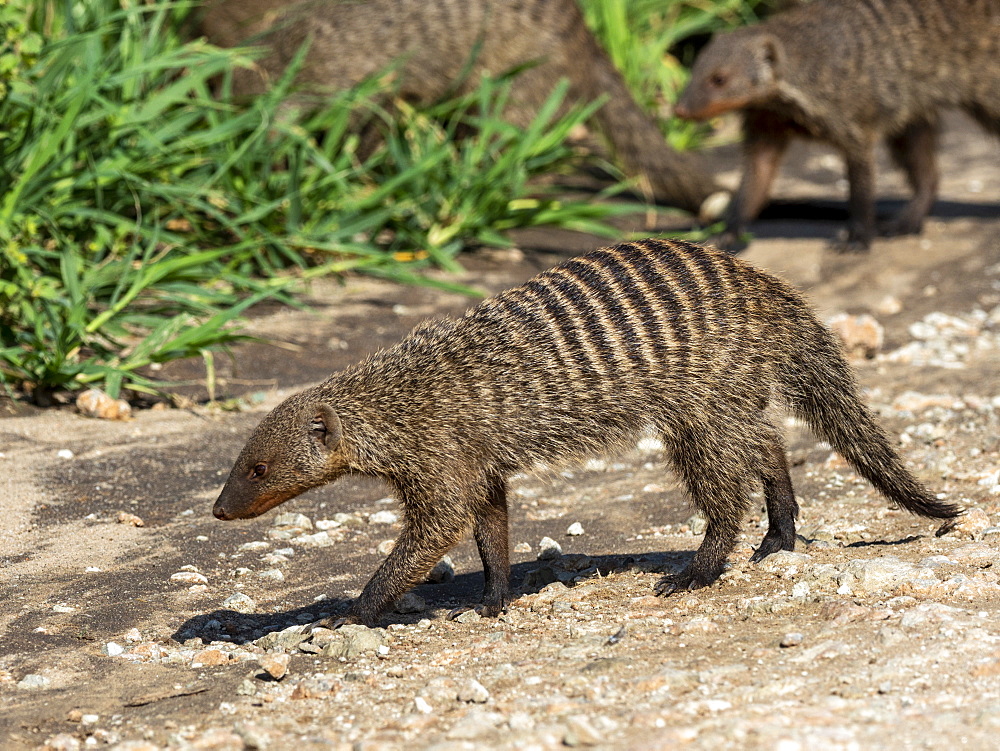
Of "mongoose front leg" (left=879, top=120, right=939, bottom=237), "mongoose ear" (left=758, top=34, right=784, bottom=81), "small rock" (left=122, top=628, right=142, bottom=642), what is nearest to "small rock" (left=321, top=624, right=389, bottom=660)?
"small rock" (left=122, top=628, right=142, bottom=642)

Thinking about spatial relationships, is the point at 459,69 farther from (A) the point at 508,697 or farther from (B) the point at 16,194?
(A) the point at 508,697

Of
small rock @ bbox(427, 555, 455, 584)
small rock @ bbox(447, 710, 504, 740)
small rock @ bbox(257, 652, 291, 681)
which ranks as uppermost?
small rock @ bbox(447, 710, 504, 740)

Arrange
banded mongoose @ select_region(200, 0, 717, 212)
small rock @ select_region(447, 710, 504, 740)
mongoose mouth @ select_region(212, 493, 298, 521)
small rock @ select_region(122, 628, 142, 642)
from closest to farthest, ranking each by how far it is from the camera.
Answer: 1. small rock @ select_region(447, 710, 504, 740)
2. small rock @ select_region(122, 628, 142, 642)
3. mongoose mouth @ select_region(212, 493, 298, 521)
4. banded mongoose @ select_region(200, 0, 717, 212)

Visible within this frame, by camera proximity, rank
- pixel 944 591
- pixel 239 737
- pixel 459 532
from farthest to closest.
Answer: pixel 459 532, pixel 944 591, pixel 239 737

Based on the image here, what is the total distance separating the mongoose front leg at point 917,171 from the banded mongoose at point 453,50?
1.10 metres

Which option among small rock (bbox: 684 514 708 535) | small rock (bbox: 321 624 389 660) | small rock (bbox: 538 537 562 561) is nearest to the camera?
small rock (bbox: 321 624 389 660)

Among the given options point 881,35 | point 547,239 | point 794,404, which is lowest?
point 547,239

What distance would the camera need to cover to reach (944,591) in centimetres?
280

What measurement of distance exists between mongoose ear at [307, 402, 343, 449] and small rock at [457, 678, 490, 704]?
0.80 m

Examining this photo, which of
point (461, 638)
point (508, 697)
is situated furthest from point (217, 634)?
point (508, 697)

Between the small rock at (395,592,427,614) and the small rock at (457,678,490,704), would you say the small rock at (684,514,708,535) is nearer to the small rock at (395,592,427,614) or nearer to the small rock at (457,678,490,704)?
the small rock at (395,592,427,614)

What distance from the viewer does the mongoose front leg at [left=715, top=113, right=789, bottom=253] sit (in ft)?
22.3

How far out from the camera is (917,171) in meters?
6.84

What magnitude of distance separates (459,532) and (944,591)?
1107 millimetres
